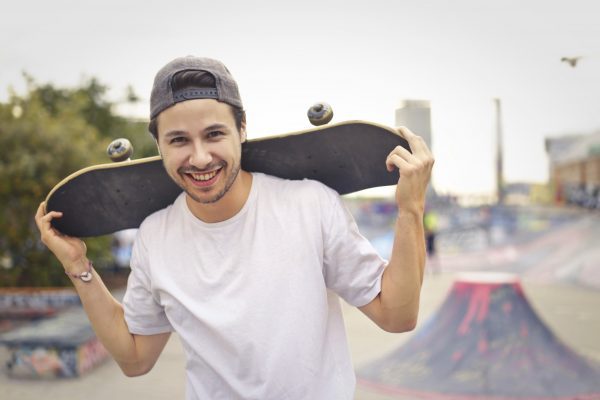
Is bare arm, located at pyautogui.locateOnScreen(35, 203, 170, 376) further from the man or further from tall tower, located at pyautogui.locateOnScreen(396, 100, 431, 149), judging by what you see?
tall tower, located at pyautogui.locateOnScreen(396, 100, 431, 149)

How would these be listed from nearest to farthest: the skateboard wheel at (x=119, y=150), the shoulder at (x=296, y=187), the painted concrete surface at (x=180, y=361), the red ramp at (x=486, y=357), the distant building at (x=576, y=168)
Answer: the shoulder at (x=296, y=187) → the skateboard wheel at (x=119, y=150) → the red ramp at (x=486, y=357) → the painted concrete surface at (x=180, y=361) → the distant building at (x=576, y=168)

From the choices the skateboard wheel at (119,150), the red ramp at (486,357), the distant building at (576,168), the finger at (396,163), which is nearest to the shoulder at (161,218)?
the skateboard wheel at (119,150)

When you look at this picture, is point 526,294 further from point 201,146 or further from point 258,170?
point 201,146

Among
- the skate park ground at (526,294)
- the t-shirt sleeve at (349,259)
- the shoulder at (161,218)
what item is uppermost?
the shoulder at (161,218)

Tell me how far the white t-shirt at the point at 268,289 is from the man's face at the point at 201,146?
0.38 feet

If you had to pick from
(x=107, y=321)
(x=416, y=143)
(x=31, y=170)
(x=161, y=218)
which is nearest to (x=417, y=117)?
(x=416, y=143)

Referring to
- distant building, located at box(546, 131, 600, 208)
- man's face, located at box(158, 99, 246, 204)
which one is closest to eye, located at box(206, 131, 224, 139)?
man's face, located at box(158, 99, 246, 204)

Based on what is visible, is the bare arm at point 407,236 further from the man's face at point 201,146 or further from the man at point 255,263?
the man's face at point 201,146

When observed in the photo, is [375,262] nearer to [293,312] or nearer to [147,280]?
[293,312]

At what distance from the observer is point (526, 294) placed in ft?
42.2

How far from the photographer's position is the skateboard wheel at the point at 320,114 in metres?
1.58

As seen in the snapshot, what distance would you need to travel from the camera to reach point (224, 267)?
1.51 m

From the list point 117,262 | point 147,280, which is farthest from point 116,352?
point 117,262

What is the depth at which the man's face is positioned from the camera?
1.46 meters
